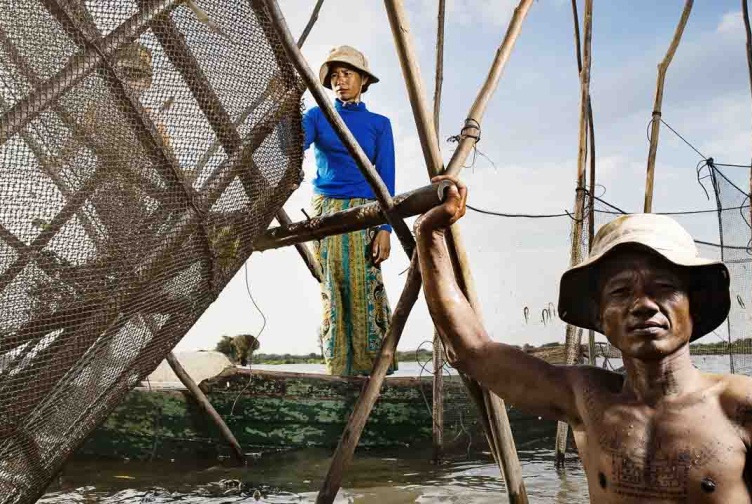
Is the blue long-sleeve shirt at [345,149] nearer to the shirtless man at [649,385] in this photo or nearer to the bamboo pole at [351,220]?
the bamboo pole at [351,220]

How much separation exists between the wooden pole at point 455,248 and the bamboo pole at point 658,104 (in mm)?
3157

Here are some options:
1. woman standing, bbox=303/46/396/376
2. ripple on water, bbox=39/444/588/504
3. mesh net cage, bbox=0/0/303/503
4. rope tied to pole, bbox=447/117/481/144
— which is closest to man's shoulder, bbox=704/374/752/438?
rope tied to pole, bbox=447/117/481/144

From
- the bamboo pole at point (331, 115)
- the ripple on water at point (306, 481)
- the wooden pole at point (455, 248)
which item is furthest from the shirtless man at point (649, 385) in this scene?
the ripple on water at point (306, 481)

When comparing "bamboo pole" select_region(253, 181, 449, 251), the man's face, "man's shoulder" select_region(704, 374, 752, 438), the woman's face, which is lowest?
"man's shoulder" select_region(704, 374, 752, 438)

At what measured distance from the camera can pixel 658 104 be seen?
5816 mm

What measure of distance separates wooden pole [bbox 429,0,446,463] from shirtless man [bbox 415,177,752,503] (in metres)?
3.02

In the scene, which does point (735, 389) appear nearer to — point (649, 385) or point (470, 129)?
point (649, 385)

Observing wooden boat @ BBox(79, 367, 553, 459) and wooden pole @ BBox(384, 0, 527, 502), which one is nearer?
wooden pole @ BBox(384, 0, 527, 502)

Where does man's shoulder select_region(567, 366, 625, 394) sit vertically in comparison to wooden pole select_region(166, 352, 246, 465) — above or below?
above

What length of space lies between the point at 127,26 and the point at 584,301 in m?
1.71

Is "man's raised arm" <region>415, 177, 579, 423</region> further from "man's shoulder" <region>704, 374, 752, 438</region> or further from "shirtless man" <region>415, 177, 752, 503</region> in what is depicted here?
"man's shoulder" <region>704, 374, 752, 438</region>

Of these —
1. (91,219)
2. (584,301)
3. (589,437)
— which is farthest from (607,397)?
(91,219)

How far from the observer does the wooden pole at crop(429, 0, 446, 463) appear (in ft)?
17.2

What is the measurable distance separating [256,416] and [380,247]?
6.50 ft
